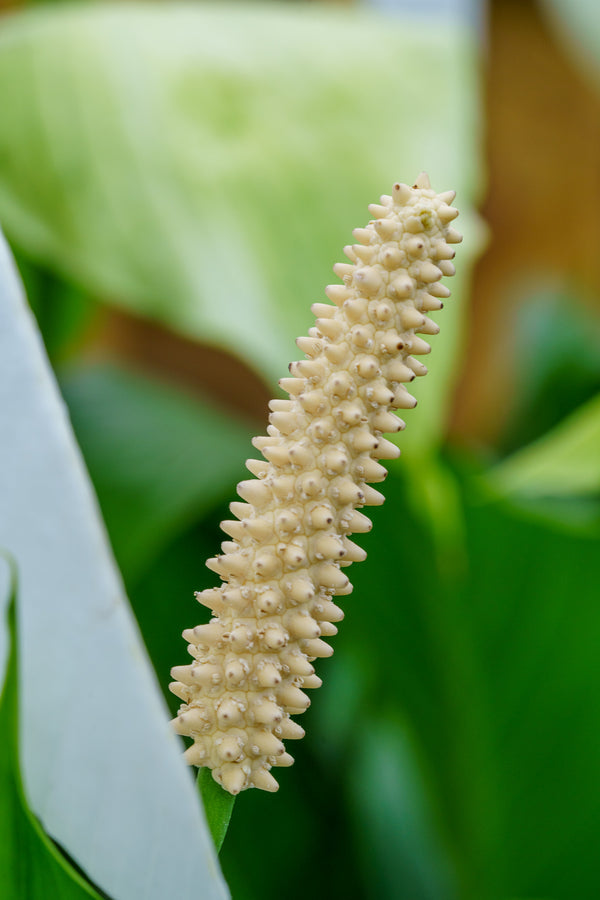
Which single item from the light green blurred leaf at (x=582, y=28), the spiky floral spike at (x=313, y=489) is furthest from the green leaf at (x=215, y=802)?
the light green blurred leaf at (x=582, y=28)

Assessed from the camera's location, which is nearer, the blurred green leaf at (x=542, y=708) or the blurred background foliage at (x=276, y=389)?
the blurred background foliage at (x=276, y=389)

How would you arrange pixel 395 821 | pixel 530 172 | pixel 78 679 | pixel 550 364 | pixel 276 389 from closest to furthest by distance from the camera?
pixel 78 679 → pixel 276 389 → pixel 395 821 → pixel 550 364 → pixel 530 172

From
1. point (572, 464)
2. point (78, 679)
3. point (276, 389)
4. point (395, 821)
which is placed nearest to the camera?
point (78, 679)

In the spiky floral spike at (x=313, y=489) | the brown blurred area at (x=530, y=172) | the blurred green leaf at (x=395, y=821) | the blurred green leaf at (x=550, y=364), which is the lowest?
the blurred green leaf at (x=395, y=821)

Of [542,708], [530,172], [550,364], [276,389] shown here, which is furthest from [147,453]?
[530,172]

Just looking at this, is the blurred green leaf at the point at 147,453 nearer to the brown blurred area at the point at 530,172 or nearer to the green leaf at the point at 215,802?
the green leaf at the point at 215,802

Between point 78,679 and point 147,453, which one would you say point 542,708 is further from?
point 78,679
